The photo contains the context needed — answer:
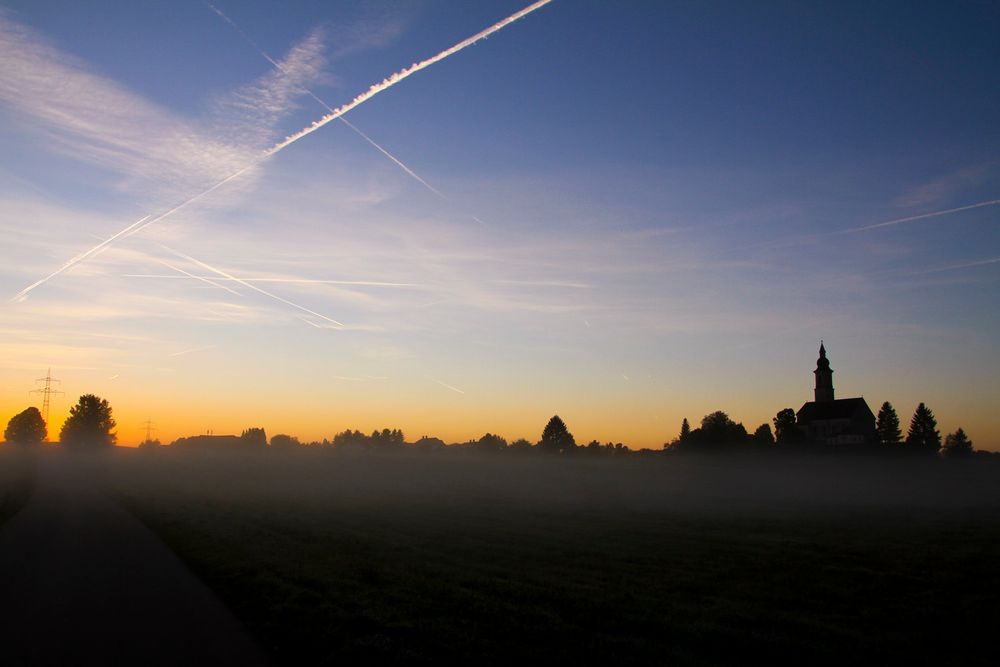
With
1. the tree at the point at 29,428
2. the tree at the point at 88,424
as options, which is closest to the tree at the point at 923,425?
the tree at the point at 88,424

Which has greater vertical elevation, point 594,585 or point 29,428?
point 29,428

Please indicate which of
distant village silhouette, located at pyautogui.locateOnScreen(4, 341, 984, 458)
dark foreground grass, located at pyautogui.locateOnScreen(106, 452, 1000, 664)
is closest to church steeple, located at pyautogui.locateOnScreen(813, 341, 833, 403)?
distant village silhouette, located at pyautogui.locateOnScreen(4, 341, 984, 458)

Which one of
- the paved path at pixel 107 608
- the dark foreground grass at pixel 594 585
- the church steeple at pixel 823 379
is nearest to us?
the paved path at pixel 107 608

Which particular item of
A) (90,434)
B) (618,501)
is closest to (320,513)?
(618,501)

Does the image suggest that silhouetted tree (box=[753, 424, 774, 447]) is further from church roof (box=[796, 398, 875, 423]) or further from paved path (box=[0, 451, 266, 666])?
paved path (box=[0, 451, 266, 666])


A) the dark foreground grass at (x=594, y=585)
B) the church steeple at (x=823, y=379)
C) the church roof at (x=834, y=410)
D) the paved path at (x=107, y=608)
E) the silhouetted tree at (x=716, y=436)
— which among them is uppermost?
the church steeple at (x=823, y=379)

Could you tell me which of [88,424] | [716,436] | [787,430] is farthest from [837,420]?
[88,424]

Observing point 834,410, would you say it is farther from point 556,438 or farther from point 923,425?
point 556,438

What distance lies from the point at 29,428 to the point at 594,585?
21674 centimetres

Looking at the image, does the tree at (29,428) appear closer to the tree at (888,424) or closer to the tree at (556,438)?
the tree at (556,438)

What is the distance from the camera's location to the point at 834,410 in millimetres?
146500

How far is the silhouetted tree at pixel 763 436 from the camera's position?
109 meters

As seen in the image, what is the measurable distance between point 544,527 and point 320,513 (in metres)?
13.7

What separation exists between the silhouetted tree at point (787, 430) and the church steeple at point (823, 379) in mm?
31633
